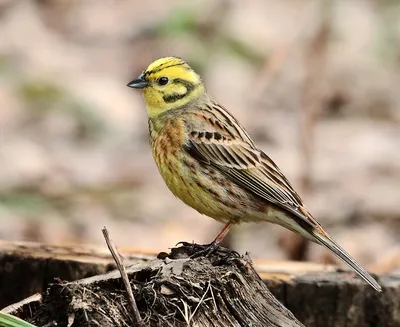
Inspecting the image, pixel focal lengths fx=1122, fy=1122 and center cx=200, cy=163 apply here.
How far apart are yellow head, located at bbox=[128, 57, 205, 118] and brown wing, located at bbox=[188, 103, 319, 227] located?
176 millimetres

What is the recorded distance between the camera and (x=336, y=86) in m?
11.1

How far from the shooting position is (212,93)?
10531mm

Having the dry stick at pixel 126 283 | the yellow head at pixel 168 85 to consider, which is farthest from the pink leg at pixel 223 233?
the dry stick at pixel 126 283

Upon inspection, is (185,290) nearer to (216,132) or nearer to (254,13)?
(216,132)

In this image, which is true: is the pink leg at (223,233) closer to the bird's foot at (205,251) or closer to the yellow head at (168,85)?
the bird's foot at (205,251)

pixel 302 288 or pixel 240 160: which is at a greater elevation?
pixel 240 160

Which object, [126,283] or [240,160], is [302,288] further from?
[126,283]

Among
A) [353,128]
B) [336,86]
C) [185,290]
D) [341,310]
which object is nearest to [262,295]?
[185,290]

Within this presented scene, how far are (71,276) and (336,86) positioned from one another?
6.12 m

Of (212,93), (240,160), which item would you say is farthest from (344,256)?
(212,93)

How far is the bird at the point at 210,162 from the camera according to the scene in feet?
18.1

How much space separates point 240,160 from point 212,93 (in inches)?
190

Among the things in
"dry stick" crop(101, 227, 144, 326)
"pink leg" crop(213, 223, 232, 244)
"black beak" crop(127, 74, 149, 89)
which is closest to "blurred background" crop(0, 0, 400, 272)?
"pink leg" crop(213, 223, 232, 244)

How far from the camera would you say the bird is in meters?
5.53
